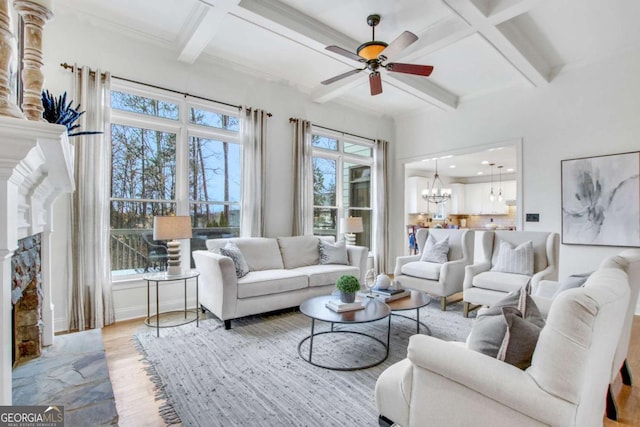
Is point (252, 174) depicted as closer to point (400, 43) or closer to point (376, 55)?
point (376, 55)

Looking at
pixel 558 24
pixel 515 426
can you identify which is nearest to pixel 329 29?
pixel 558 24

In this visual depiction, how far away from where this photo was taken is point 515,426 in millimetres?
1175

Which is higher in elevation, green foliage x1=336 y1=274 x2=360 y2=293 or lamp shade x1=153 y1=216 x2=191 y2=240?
lamp shade x1=153 y1=216 x2=191 y2=240

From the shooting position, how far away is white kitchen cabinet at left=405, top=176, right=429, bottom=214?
916cm

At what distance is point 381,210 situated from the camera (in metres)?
6.04

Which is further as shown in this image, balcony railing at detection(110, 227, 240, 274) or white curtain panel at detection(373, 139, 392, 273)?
white curtain panel at detection(373, 139, 392, 273)

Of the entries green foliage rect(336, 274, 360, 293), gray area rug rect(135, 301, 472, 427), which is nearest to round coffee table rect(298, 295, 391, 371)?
gray area rug rect(135, 301, 472, 427)

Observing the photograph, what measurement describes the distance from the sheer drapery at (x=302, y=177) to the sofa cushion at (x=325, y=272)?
31.7 inches

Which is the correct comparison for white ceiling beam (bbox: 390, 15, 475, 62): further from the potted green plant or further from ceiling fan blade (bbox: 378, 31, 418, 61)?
the potted green plant

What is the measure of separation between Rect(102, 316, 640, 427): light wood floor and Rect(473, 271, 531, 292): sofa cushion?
964mm

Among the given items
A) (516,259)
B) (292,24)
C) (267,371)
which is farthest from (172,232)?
(516,259)

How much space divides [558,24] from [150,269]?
5.22 metres

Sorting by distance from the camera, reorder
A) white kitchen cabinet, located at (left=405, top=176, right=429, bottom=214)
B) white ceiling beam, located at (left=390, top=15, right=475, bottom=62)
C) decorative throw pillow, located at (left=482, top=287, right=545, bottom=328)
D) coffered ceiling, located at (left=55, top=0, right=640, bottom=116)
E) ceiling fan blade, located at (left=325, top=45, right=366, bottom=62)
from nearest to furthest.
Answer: decorative throw pillow, located at (left=482, top=287, right=545, bottom=328) < ceiling fan blade, located at (left=325, top=45, right=366, bottom=62) < coffered ceiling, located at (left=55, top=0, right=640, bottom=116) < white ceiling beam, located at (left=390, top=15, right=475, bottom=62) < white kitchen cabinet, located at (left=405, top=176, right=429, bottom=214)

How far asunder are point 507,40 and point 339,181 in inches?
124
